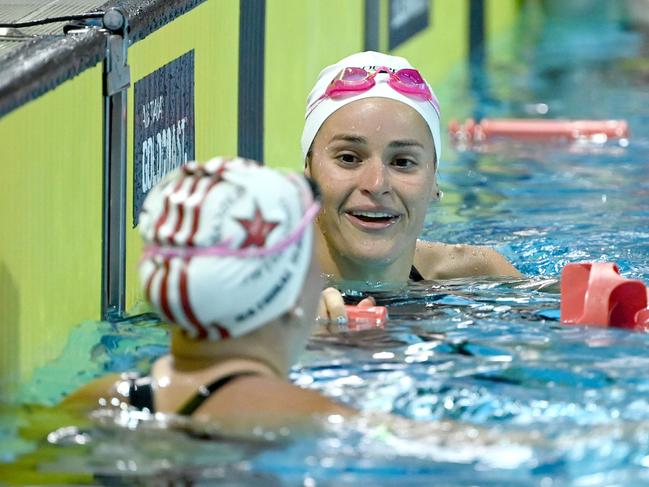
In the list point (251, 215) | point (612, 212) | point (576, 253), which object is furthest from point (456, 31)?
point (251, 215)

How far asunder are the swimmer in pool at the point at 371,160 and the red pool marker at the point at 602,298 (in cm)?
65

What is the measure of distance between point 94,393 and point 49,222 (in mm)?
834

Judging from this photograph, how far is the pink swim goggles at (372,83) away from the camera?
457 centimetres

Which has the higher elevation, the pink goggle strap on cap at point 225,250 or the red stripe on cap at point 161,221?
the red stripe on cap at point 161,221

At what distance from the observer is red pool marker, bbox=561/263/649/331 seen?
4016 millimetres

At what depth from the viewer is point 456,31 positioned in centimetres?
1180

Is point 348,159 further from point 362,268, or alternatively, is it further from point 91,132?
point 91,132

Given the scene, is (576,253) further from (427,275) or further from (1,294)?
(1,294)

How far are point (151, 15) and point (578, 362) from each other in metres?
1.96

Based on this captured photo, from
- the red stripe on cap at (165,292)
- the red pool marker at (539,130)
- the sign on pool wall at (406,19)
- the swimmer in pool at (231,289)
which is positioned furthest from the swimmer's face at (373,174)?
the sign on pool wall at (406,19)

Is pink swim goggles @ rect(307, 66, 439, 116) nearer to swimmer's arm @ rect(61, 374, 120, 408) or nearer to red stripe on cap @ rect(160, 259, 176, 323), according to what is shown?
swimmer's arm @ rect(61, 374, 120, 408)

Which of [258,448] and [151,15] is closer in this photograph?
[258,448]

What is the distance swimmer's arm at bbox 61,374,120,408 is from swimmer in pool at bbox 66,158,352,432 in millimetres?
104

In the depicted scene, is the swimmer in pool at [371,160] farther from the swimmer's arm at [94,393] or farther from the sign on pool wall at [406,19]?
the sign on pool wall at [406,19]
